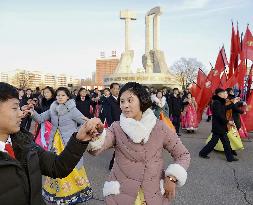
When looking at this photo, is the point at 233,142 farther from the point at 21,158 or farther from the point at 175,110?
the point at 21,158

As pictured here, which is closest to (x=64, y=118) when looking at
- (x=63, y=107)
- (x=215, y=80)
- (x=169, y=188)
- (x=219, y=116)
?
(x=63, y=107)

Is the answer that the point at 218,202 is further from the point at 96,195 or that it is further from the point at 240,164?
the point at 240,164

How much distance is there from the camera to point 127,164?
242 cm

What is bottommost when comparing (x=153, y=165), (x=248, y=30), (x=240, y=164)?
(x=240, y=164)

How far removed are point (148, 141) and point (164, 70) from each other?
73.7 metres

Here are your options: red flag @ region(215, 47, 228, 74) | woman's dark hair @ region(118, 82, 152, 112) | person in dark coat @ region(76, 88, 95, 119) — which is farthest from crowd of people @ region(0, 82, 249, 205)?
red flag @ region(215, 47, 228, 74)

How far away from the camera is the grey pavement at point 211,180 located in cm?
478

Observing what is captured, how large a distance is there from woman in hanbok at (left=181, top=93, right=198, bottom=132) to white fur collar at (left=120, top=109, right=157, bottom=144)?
394 inches

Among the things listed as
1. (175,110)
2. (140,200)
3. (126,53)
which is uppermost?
(126,53)

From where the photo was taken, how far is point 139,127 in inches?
95.3

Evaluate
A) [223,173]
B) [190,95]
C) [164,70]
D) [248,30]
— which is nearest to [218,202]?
[223,173]

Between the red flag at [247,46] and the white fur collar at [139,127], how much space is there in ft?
Result: 27.0

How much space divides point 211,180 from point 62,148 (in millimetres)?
2632

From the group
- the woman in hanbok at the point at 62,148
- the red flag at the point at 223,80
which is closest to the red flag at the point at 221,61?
the red flag at the point at 223,80
